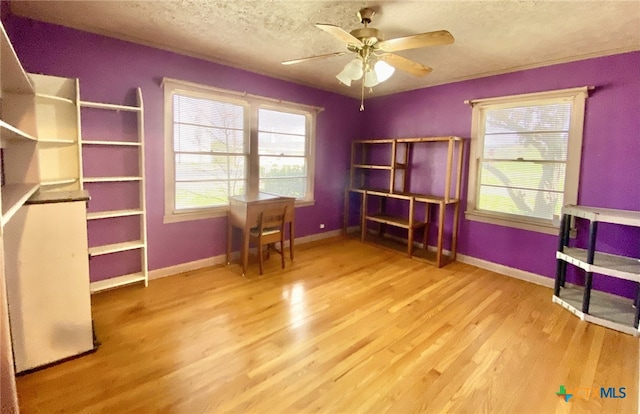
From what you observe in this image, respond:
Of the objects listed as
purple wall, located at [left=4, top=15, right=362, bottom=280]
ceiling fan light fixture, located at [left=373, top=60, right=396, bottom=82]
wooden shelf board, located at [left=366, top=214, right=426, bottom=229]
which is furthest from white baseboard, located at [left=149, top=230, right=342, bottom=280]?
ceiling fan light fixture, located at [left=373, top=60, right=396, bottom=82]

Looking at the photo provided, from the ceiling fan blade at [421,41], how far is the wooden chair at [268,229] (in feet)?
6.77

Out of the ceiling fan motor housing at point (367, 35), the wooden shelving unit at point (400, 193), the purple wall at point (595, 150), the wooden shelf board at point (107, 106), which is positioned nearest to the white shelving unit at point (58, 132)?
the wooden shelf board at point (107, 106)

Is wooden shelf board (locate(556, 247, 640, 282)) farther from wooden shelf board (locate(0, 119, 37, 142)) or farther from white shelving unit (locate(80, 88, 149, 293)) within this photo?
white shelving unit (locate(80, 88, 149, 293))

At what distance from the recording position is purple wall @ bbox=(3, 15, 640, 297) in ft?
9.40

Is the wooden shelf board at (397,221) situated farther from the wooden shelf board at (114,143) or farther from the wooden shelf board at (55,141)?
the wooden shelf board at (55,141)

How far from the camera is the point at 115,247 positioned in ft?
10.1

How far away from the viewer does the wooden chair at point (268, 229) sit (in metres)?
3.65

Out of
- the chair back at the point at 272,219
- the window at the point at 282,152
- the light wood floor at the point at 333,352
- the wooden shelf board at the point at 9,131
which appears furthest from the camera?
the window at the point at 282,152

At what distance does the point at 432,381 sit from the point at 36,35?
396 cm

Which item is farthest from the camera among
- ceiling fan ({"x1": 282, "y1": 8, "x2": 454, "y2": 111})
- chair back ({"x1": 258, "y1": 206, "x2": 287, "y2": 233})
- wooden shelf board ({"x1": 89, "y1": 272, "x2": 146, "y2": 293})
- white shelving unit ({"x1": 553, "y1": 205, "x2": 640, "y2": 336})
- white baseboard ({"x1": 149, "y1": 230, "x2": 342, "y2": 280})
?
chair back ({"x1": 258, "y1": 206, "x2": 287, "y2": 233})

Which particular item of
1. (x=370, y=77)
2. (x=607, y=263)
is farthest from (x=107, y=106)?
(x=607, y=263)

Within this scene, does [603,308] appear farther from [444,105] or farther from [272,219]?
[272,219]

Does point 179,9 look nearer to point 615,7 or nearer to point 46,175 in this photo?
point 46,175

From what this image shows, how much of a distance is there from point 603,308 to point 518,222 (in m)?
1.18
